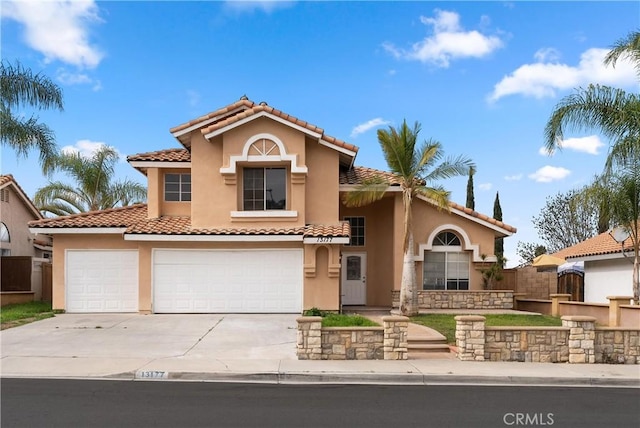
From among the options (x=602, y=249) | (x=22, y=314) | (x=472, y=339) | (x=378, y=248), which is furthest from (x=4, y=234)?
(x=602, y=249)

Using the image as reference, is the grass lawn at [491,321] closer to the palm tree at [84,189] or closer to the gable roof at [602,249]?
the gable roof at [602,249]

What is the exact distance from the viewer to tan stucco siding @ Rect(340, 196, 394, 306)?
20.2 meters

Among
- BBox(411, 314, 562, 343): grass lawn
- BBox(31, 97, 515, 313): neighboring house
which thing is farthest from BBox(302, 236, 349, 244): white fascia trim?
BBox(411, 314, 562, 343): grass lawn

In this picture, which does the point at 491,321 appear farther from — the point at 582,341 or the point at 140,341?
the point at 140,341

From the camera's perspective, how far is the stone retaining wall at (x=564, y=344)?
11.3m

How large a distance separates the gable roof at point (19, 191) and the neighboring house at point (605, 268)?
2634 centimetres

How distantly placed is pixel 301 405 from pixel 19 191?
22925 millimetres

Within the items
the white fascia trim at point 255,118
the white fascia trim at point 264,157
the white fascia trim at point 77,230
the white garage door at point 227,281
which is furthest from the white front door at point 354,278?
the white fascia trim at point 77,230

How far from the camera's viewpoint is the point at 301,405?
7.92 meters

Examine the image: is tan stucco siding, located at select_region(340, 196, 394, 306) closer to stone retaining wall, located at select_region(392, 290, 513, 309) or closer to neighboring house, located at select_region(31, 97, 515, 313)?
neighboring house, located at select_region(31, 97, 515, 313)

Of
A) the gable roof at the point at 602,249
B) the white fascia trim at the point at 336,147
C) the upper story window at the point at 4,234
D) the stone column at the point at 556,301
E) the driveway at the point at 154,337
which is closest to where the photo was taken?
the driveway at the point at 154,337

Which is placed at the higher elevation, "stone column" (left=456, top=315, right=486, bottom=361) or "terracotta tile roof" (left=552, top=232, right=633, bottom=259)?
"terracotta tile roof" (left=552, top=232, right=633, bottom=259)

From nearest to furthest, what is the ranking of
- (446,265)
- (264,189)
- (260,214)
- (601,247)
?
(260,214), (264,189), (446,265), (601,247)

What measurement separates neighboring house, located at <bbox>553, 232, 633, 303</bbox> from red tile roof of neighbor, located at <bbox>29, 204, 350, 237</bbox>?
1085 cm
